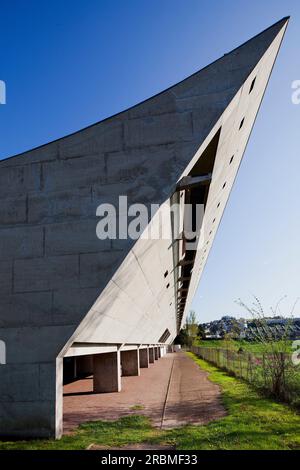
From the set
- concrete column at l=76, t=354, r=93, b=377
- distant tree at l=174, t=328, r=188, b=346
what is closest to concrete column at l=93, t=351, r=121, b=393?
concrete column at l=76, t=354, r=93, b=377

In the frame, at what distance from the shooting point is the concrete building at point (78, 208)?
7.33m

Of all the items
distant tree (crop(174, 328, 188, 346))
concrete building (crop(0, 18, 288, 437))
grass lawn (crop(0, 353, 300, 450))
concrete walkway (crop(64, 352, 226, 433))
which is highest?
concrete building (crop(0, 18, 288, 437))

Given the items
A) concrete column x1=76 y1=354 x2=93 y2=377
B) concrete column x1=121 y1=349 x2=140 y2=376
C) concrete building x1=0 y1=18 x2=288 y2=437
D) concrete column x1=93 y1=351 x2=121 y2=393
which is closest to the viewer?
concrete building x1=0 y1=18 x2=288 y2=437

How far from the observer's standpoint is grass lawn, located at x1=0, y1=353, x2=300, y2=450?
633 cm

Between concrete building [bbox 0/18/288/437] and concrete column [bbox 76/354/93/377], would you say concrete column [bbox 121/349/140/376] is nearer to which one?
concrete column [bbox 76/354/93/377]

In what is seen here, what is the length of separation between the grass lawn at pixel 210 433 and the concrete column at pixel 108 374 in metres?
5.47

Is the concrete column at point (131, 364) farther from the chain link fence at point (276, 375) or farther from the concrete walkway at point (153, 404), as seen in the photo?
the chain link fence at point (276, 375)

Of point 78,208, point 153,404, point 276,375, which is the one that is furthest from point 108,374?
point 78,208

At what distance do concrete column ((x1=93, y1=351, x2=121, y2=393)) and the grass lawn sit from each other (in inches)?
215

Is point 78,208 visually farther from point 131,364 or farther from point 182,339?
point 182,339

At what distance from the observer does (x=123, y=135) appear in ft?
26.6

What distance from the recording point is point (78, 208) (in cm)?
789

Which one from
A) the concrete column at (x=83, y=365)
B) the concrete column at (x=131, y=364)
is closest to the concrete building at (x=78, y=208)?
the concrete column at (x=131, y=364)

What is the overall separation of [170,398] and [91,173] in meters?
8.53
